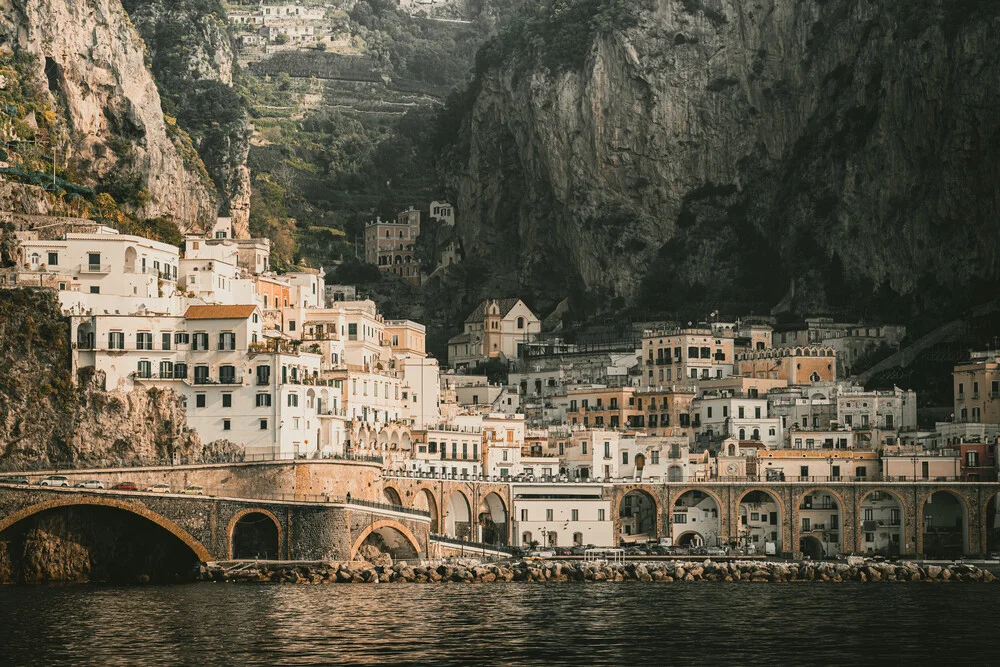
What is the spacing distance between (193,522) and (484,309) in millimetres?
71660

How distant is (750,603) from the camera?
10050cm

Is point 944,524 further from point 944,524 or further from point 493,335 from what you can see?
point 493,335

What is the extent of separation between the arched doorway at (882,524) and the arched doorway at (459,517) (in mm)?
25986

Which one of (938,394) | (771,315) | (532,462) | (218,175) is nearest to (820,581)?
(532,462)

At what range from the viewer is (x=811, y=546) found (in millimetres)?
134000

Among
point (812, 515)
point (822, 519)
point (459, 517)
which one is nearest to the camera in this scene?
point (459, 517)

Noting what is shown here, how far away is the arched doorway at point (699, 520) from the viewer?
435 feet

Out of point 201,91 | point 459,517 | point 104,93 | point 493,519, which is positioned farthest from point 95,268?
point 201,91

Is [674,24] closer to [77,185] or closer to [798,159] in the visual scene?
[798,159]

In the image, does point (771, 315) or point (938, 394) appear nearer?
point (938, 394)

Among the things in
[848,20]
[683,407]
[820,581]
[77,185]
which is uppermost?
[848,20]

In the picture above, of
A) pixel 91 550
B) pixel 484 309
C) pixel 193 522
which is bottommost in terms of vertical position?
pixel 91 550

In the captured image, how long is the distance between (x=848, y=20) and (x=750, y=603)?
8250 cm

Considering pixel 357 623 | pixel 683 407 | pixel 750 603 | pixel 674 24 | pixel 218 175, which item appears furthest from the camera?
pixel 674 24
